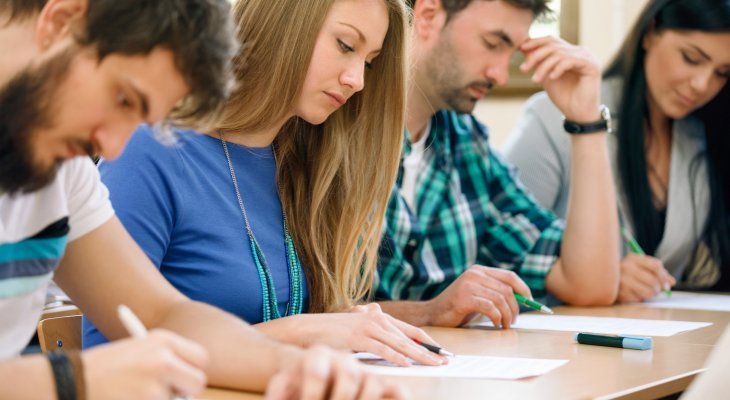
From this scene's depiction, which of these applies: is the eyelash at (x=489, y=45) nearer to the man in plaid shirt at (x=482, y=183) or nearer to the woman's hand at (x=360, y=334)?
the man in plaid shirt at (x=482, y=183)

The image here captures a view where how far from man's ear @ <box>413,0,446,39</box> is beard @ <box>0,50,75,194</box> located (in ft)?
5.34

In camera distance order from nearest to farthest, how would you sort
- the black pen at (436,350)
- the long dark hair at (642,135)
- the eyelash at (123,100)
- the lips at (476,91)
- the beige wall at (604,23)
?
the eyelash at (123,100)
the black pen at (436,350)
the lips at (476,91)
the long dark hair at (642,135)
the beige wall at (604,23)

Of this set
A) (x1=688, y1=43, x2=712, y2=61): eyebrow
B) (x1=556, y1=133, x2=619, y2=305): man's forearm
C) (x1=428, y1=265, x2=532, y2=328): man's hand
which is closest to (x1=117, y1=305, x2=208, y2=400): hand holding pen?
(x1=428, y1=265, x2=532, y2=328): man's hand

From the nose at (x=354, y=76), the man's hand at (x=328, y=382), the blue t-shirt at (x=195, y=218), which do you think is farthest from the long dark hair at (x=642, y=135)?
the man's hand at (x=328, y=382)

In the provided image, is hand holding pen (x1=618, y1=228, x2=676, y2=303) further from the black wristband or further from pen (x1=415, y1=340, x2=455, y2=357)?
the black wristband

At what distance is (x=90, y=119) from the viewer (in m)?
0.98

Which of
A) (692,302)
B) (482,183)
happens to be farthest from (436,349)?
(692,302)

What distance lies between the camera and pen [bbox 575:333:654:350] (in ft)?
5.27

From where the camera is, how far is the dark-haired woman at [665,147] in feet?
8.98

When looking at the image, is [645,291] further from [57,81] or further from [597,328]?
[57,81]

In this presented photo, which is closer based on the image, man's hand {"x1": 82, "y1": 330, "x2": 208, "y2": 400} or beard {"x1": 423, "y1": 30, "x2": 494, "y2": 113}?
man's hand {"x1": 82, "y1": 330, "x2": 208, "y2": 400}

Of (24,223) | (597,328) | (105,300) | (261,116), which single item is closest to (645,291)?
(597,328)

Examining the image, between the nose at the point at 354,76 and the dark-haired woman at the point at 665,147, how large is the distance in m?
1.13

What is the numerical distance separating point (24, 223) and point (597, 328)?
110 cm
